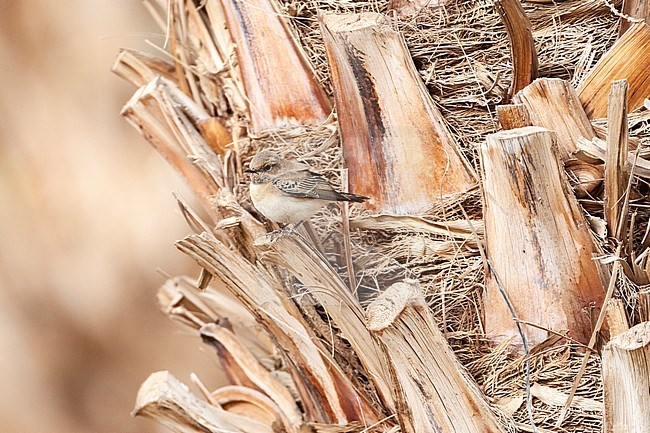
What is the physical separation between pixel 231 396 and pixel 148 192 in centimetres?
96

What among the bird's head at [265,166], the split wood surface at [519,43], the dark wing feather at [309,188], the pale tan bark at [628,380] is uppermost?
the split wood surface at [519,43]

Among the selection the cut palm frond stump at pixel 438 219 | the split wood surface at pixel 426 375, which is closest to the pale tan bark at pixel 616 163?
the cut palm frond stump at pixel 438 219

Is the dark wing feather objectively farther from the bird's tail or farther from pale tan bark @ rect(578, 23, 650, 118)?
pale tan bark @ rect(578, 23, 650, 118)

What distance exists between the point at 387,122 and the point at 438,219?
0.47 ft

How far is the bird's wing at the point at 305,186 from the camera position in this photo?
98cm

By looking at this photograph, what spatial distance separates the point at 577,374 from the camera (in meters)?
0.87

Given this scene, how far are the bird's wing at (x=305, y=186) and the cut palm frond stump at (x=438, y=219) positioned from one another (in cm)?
4

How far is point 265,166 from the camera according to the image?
107cm

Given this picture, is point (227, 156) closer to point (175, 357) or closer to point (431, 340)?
point (431, 340)

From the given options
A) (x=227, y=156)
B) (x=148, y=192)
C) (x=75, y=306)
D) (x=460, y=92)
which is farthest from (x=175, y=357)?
(x=460, y=92)

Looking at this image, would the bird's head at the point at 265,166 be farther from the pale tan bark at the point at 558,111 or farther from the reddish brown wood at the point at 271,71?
the pale tan bark at the point at 558,111

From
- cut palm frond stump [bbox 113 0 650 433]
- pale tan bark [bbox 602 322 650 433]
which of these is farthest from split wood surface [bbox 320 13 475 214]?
pale tan bark [bbox 602 322 650 433]

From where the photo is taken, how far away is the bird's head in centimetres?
105

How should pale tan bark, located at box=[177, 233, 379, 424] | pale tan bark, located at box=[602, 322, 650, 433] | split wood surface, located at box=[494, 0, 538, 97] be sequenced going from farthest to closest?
pale tan bark, located at box=[177, 233, 379, 424]
split wood surface, located at box=[494, 0, 538, 97]
pale tan bark, located at box=[602, 322, 650, 433]
